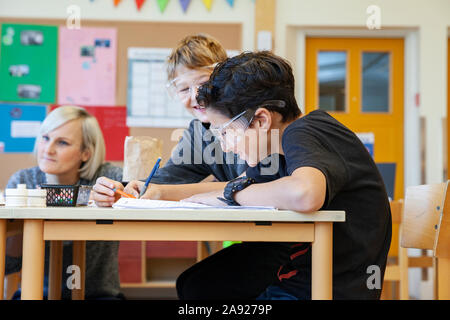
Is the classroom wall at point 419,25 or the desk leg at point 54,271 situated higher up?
the classroom wall at point 419,25

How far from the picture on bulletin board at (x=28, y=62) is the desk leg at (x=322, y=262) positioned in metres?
3.10

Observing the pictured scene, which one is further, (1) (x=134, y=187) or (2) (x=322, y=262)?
(1) (x=134, y=187)

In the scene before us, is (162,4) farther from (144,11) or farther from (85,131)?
(85,131)

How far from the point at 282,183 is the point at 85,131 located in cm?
151

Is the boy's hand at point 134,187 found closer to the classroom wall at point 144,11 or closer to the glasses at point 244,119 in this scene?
the glasses at point 244,119

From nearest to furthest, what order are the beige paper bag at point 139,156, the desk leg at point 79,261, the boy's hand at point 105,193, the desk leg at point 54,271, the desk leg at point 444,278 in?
the boy's hand at point 105,193 → the desk leg at point 444,278 → the beige paper bag at point 139,156 → the desk leg at point 54,271 → the desk leg at point 79,261

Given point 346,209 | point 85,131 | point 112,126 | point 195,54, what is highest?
point 195,54

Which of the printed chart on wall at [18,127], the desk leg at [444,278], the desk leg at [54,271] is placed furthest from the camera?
the printed chart on wall at [18,127]

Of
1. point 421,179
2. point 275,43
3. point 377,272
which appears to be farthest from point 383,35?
point 377,272

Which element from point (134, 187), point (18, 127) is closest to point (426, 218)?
point (134, 187)

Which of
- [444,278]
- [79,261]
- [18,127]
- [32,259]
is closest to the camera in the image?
[32,259]

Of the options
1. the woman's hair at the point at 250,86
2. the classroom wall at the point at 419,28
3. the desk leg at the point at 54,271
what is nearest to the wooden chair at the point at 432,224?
the woman's hair at the point at 250,86

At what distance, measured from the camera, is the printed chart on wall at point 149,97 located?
12.4 ft

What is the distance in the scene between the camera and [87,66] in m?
3.78
